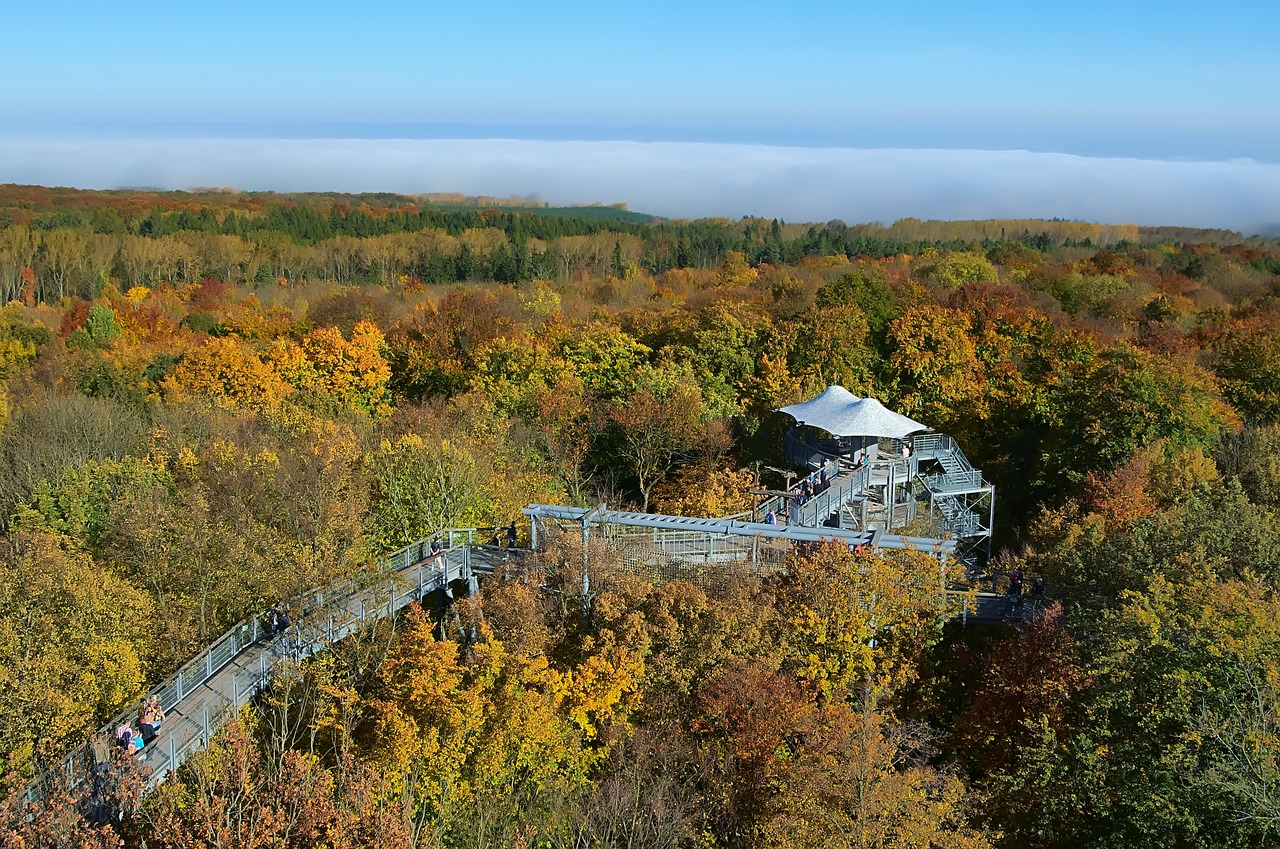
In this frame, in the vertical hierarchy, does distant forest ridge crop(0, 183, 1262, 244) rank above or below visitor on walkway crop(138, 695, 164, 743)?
above

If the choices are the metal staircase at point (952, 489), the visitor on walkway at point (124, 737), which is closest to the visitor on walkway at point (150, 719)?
the visitor on walkway at point (124, 737)

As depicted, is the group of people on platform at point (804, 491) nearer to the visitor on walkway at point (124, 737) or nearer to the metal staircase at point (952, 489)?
the metal staircase at point (952, 489)

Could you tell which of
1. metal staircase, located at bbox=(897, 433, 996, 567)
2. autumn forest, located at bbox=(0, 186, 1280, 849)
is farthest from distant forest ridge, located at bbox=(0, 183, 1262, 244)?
metal staircase, located at bbox=(897, 433, 996, 567)

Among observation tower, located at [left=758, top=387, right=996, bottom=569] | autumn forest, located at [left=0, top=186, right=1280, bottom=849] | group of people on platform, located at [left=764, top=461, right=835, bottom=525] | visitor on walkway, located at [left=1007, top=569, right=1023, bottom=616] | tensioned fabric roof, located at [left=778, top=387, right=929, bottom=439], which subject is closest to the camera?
autumn forest, located at [left=0, top=186, right=1280, bottom=849]

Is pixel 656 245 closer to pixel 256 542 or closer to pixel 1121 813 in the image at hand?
pixel 256 542

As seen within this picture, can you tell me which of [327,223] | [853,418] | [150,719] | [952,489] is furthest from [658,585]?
[327,223]

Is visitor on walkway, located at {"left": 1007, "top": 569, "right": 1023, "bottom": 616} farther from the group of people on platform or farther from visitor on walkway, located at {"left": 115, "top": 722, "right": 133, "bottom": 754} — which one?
visitor on walkway, located at {"left": 115, "top": 722, "right": 133, "bottom": 754}
